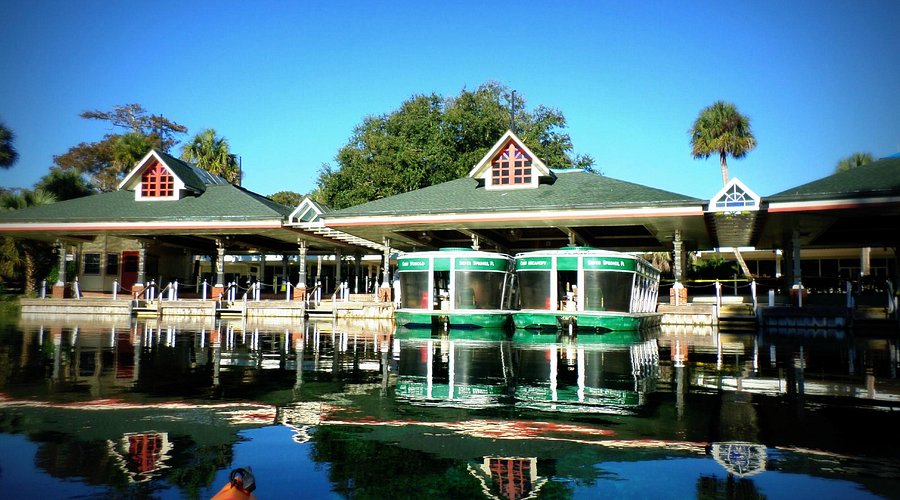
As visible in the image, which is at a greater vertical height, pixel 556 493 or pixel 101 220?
pixel 101 220

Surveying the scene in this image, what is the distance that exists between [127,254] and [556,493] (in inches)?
1703

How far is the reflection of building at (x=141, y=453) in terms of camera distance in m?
4.58

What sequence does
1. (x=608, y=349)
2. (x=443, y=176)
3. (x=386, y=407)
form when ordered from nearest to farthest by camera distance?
(x=386, y=407)
(x=608, y=349)
(x=443, y=176)

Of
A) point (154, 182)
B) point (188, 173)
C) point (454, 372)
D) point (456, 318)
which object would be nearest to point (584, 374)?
point (454, 372)

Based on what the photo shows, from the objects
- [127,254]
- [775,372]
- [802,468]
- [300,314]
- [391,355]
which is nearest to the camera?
[802,468]

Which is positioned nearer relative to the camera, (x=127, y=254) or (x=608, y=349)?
(x=608, y=349)

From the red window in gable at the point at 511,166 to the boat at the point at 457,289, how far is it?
757 centimetres

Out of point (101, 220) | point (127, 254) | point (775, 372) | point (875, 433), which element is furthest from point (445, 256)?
point (127, 254)

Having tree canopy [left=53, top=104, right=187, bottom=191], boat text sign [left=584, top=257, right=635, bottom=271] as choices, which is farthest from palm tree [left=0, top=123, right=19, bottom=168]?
boat text sign [left=584, top=257, right=635, bottom=271]

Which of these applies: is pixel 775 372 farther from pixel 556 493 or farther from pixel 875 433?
pixel 556 493

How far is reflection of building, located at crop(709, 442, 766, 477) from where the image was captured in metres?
4.80

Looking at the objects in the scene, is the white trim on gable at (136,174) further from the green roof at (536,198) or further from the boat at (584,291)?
the boat at (584,291)

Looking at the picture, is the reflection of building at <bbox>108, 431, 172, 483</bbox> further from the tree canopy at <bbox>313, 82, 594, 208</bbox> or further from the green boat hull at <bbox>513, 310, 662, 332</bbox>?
the tree canopy at <bbox>313, 82, 594, 208</bbox>

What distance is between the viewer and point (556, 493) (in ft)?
13.9
